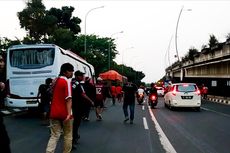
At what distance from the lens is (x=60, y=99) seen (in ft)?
24.7

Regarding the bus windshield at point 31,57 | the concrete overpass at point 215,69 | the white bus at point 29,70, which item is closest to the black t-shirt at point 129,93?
the white bus at point 29,70

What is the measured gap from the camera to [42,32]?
164 feet

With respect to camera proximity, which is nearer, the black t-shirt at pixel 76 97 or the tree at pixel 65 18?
the black t-shirt at pixel 76 97

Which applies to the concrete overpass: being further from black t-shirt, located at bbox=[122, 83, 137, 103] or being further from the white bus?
black t-shirt, located at bbox=[122, 83, 137, 103]

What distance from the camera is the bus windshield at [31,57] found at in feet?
64.2

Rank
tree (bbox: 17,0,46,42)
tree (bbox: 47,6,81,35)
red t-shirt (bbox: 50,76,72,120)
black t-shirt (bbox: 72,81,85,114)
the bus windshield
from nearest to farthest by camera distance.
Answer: red t-shirt (bbox: 50,76,72,120) < black t-shirt (bbox: 72,81,85,114) < the bus windshield < tree (bbox: 17,0,46,42) < tree (bbox: 47,6,81,35)

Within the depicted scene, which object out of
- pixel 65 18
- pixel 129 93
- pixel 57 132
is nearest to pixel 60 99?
pixel 57 132

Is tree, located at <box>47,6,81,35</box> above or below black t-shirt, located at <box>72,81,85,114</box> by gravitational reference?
above

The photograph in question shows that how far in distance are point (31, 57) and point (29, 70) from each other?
0.62 m

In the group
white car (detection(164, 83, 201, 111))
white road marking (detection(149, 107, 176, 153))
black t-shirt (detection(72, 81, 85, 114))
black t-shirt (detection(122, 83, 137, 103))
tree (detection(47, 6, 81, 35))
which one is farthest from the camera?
tree (detection(47, 6, 81, 35))

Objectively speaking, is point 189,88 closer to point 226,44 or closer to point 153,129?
point 153,129

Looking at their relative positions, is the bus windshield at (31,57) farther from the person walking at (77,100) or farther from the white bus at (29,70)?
the person walking at (77,100)

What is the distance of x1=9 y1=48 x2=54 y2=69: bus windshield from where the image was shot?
19562mm

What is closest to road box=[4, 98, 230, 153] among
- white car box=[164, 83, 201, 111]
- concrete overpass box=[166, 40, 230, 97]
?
white car box=[164, 83, 201, 111]
